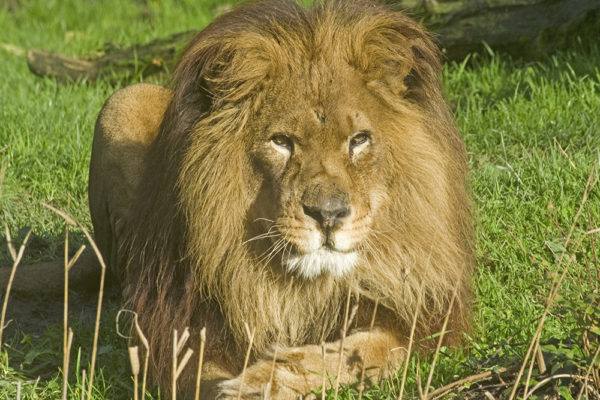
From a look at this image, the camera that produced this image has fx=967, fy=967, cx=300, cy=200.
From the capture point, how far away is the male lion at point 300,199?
362 centimetres

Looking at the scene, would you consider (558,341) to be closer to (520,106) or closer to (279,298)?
(279,298)

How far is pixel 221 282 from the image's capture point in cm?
389

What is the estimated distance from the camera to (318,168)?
139 inches

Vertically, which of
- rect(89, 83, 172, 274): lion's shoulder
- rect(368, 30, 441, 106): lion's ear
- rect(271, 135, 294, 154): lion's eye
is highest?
rect(368, 30, 441, 106): lion's ear

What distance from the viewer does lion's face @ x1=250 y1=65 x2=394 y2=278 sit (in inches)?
137

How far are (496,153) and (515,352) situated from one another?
8.34 feet

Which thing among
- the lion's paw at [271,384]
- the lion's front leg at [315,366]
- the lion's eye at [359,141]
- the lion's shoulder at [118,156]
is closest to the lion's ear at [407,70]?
the lion's eye at [359,141]

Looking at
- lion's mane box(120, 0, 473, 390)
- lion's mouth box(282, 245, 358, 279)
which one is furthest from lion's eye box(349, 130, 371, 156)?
lion's mouth box(282, 245, 358, 279)

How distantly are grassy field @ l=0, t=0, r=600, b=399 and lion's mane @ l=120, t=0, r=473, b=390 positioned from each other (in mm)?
358

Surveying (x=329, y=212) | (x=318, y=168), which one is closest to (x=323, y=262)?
(x=329, y=212)

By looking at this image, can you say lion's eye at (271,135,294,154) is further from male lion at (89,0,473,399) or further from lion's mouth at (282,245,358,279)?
lion's mouth at (282,245,358,279)

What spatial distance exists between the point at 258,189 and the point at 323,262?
418mm

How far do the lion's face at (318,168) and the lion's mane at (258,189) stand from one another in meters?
0.08

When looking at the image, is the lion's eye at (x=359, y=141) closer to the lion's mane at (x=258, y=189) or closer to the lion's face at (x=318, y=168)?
the lion's face at (x=318, y=168)
